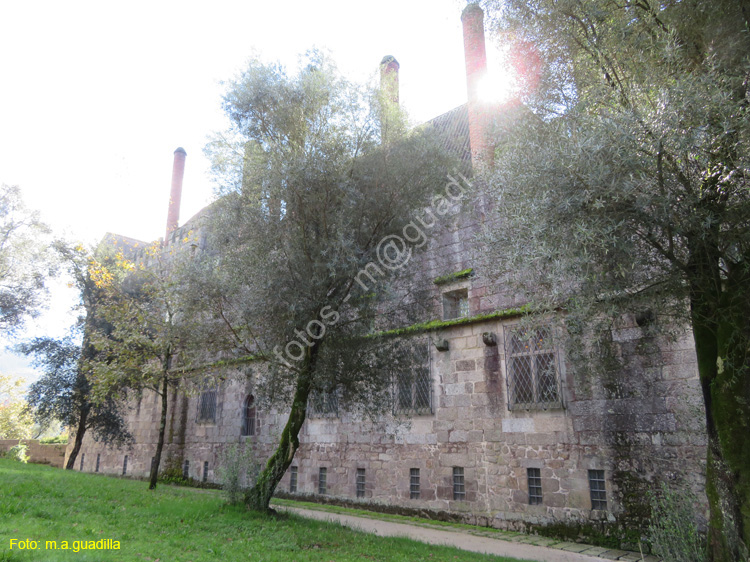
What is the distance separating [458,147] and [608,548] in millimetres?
11548

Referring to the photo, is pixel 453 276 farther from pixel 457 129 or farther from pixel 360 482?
pixel 457 129

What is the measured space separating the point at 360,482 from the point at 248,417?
6.26 meters

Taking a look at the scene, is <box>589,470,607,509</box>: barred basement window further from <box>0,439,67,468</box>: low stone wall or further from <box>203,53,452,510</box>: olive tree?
<box>0,439,67,468</box>: low stone wall

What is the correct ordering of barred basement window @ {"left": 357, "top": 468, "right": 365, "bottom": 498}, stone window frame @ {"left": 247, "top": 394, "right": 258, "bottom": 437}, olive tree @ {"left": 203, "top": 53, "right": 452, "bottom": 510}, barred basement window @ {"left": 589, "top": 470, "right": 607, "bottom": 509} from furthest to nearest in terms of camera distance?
stone window frame @ {"left": 247, "top": 394, "right": 258, "bottom": 437} < barred basement window @ {"left": 357, "top": 468, "right": 365, "bottom": 498} < barred basement window @ {"left": 589, "top": 470, "right": 607, "bottom": 509} < olive tree @ {"left": 203, "top": 53, "right": 452, "bottom": 510}

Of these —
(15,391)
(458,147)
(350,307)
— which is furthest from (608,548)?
(15,391)

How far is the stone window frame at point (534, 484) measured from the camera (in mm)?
10422

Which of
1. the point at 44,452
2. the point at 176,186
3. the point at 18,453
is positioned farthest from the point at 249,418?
the point at 176,186

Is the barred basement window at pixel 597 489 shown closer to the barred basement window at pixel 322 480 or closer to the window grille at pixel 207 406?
the barred basement window at pixel 322 480

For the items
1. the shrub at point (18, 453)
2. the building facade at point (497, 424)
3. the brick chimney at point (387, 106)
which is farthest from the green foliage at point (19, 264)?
the brick chimney at point (387, 106)

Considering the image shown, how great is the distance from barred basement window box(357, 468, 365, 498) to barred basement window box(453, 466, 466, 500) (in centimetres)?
306

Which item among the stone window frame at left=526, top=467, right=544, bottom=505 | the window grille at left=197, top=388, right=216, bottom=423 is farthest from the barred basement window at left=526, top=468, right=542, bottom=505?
the window grille at left=197, top=388, right=216, bottom=423

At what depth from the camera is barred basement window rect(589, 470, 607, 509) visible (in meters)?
9.52

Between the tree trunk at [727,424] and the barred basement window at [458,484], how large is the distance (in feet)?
19.8

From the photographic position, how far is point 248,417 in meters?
18.5
